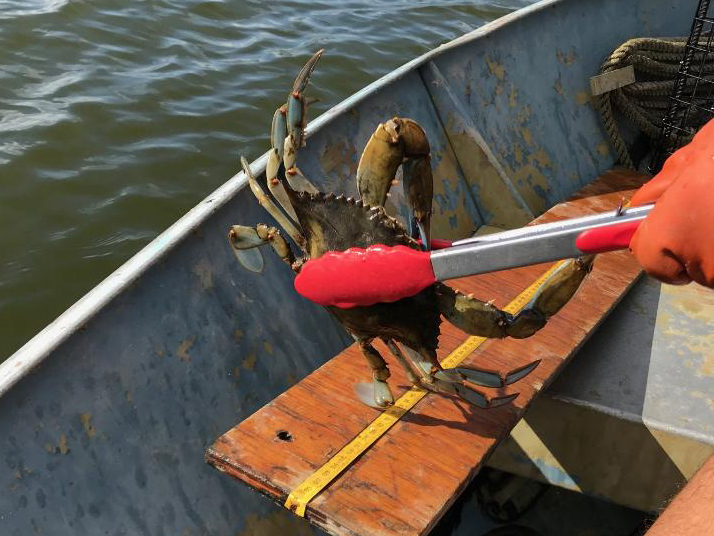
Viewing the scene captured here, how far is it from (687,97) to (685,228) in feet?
14.3

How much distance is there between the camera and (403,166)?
238 cm

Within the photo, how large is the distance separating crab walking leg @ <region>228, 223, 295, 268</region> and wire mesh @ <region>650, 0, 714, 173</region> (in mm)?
3384

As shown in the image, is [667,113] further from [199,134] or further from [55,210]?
[55,210]

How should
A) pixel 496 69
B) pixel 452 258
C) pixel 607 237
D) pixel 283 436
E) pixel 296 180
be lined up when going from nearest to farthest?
1. pixel 607 237
2. pixel 452 258
3. pixel 283 436
4. pixel 296 180
5. pixel 496 69

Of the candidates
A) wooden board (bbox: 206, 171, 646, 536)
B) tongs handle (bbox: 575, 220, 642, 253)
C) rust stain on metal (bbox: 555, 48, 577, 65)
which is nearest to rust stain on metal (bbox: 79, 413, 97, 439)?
wooden board (bbox: 206, 171, 646, 536)

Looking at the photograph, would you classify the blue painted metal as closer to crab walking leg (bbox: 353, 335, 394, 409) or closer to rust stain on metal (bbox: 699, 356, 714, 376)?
crab walking leg (bbox: 353, 335, 394, 409)

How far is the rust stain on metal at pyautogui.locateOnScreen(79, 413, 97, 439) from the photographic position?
2.18 m

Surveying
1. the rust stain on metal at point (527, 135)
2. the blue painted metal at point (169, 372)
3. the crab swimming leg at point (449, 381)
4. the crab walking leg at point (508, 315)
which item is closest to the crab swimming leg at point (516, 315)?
the crab walking leg at point (508, 315)

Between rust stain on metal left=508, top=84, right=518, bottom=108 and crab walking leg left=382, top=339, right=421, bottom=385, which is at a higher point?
rust stain on metal left=508, top=84, right=518, bottom=108

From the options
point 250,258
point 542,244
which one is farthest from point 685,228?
point 250,258

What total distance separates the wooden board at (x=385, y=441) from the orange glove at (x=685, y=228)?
1.01 meters

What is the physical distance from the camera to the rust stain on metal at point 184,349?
2.50 metres

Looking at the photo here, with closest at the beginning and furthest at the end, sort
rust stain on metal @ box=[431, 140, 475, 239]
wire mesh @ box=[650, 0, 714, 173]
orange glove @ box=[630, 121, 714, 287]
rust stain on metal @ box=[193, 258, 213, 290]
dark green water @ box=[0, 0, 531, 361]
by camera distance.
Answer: orange glove @ box=[630, 121, 714, 287], rust stain on metal @ box=[193, 258, 213, 290], rust stain on metal @ box=[431, 140, 475, 239], dark green water @ box=[0, 0, 531, 361], wire mesh @ box=[650, 0, 714, 173]

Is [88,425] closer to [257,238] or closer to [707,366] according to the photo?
[257,238]
